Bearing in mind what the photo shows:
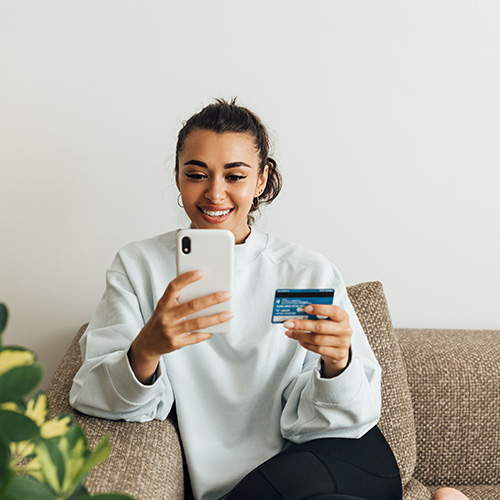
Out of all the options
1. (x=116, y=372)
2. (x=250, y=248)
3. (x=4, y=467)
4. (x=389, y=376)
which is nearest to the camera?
(x=4, y=467)

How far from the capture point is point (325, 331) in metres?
1.10

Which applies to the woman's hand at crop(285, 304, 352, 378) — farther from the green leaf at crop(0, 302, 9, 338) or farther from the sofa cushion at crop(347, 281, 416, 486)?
the green leaf at crop(0, 302, 9, 338)

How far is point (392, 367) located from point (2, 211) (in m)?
1.12

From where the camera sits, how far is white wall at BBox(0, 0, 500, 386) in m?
1.70

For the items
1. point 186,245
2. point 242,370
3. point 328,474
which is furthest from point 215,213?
point 328,474

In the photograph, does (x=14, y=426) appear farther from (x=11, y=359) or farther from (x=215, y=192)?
(x=215, y=192)

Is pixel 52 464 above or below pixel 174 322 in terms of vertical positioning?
above

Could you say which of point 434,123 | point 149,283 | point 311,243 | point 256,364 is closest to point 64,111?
point 149,283

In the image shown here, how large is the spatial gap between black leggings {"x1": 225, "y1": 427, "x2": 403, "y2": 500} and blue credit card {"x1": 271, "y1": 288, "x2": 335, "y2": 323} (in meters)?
0.28

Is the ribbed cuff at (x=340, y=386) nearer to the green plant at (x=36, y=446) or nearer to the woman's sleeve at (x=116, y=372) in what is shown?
the woman's sleeve at (x=116, y=372)

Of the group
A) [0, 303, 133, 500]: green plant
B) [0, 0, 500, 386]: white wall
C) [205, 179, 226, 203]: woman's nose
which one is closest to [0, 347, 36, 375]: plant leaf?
[0, 303, 133, 500]: green plant

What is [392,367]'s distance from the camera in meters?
1.52

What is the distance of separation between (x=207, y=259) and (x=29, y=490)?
2.53 feet

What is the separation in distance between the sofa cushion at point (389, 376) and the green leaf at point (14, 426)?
122 centimetres
